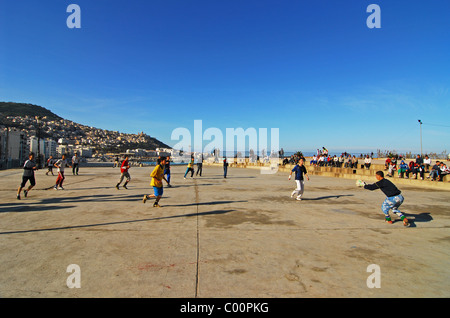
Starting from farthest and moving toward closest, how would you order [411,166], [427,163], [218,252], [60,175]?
[427,163] → [411,166] → [60,175] → [218,252]

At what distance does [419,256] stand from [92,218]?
7.17m

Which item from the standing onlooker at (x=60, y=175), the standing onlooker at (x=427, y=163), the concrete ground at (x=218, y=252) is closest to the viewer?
the concrete ground at (x=218, y=252)

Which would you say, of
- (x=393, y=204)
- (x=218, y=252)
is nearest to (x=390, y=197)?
(x=393, y=204)

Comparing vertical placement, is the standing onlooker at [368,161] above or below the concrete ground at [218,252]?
above

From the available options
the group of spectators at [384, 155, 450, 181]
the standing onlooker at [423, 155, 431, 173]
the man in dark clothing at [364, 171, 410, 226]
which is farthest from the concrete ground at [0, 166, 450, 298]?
the standing onlooker at [423, 155, 431, 173]

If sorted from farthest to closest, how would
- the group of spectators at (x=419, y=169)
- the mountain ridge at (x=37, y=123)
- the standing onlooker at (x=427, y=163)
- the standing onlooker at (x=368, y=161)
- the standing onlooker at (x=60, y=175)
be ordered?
the mountain ridge at (x=37, y=123), the standing onlooker at (x=368, y=161), the standing onlooker at (x=427, y=163), the group of spectators at (x=419, y=169), the standing onlooker at (x=60, y=175)

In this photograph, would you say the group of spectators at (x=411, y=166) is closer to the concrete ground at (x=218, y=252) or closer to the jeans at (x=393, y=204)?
the concrete ground at (x=218, y=252)

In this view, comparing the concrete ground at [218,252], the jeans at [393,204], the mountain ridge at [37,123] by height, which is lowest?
the concrete ground at [218,252]

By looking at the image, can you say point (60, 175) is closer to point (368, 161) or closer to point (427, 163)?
point (368, 161)

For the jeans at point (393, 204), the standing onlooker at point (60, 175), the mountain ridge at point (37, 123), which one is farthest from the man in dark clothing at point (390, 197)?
the mountain ridge at point (37, 123)

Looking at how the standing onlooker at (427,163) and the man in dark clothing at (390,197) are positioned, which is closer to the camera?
the man in dark clothing at (390,197)

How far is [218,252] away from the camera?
162 inches

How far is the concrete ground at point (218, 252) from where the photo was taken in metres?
3.00

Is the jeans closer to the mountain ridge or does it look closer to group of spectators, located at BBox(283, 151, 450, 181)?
group of spectators, located at BBox(283, 151, 450, 181)
